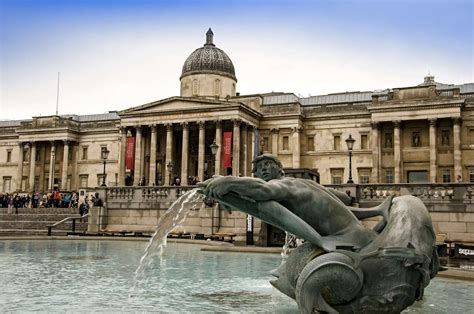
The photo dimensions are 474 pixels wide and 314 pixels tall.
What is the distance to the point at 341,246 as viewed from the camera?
633 centimetres

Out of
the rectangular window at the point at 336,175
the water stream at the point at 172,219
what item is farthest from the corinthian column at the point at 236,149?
the water stream at the point at 172,219

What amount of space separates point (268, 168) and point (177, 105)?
50.5m

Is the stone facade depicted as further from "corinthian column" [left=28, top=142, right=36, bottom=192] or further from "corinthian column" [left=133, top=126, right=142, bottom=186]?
"corinthian column" [left=28, top=142, right=36, bottom=192]

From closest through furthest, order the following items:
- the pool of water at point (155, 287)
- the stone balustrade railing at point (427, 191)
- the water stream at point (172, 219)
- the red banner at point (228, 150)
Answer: the pool of water at point (155, 287) → the water stream at point (172, 219) → the stone balustrade railing at point (427, 191) → the red banner at point (228, 150)

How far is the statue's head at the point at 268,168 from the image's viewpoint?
22.4ft

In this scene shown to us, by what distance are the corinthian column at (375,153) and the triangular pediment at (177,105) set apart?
14789 mm

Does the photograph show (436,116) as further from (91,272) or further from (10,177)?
(10,177)

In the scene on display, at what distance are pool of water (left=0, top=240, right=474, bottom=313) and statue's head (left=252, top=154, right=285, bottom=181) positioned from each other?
2083 mm

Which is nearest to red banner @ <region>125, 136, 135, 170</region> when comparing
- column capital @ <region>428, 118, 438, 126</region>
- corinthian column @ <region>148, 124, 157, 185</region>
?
corinthian column @ <region>148, 124, 157, 185</region>

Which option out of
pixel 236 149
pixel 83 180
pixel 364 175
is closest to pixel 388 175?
pixel 364 175

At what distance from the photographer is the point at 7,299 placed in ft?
26.8

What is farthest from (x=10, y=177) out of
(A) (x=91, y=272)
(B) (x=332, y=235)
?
(B) (x=332, y=235)

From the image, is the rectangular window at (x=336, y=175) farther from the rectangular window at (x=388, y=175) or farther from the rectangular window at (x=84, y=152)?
the rectangular window at (x=84, y=152)

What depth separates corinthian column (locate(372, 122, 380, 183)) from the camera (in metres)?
53.2
